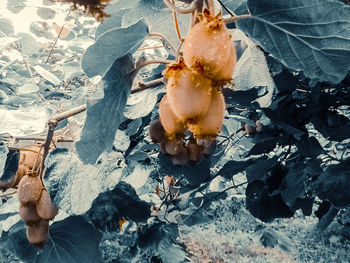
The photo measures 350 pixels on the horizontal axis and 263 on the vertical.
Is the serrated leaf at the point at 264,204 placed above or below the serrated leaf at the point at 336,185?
below

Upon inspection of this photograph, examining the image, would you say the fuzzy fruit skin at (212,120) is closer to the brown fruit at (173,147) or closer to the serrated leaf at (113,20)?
the brown fruit at (173,147)

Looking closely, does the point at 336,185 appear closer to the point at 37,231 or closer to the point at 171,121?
the point at 171,121

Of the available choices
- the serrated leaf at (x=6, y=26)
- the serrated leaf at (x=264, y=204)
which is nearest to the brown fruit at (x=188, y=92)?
the serrated leaf at (x=264, y=204)

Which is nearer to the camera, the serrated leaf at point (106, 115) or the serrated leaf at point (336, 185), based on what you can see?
the serrated leaf at point (106, 115)

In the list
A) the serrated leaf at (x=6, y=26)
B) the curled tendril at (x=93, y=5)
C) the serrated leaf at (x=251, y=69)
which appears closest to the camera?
the curled tendril at (x=93, y=5)

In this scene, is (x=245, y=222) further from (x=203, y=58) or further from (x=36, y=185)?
(x=203, y=58)

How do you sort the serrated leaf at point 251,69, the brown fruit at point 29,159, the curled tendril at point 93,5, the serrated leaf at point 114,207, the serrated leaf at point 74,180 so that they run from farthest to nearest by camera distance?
the serrated leaf at point 114,207
the brown fruit at point 29,159
the serrated leaf at point 74,180
the serrated leaf at point 251,69
the curled tendril at point 93,5

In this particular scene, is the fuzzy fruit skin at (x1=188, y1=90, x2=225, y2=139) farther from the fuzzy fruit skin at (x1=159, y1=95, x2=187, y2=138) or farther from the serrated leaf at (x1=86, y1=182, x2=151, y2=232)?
the serrated leaf at (x1=86, y1=182, x2=151, y2=232)

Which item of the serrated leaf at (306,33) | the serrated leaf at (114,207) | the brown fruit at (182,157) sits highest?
the serrated leaf at (306,33)

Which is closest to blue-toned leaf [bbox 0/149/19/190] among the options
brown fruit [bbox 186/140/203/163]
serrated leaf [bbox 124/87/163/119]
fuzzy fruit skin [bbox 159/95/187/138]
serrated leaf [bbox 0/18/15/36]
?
serrated leaf [bbox 124/87/163/119]
